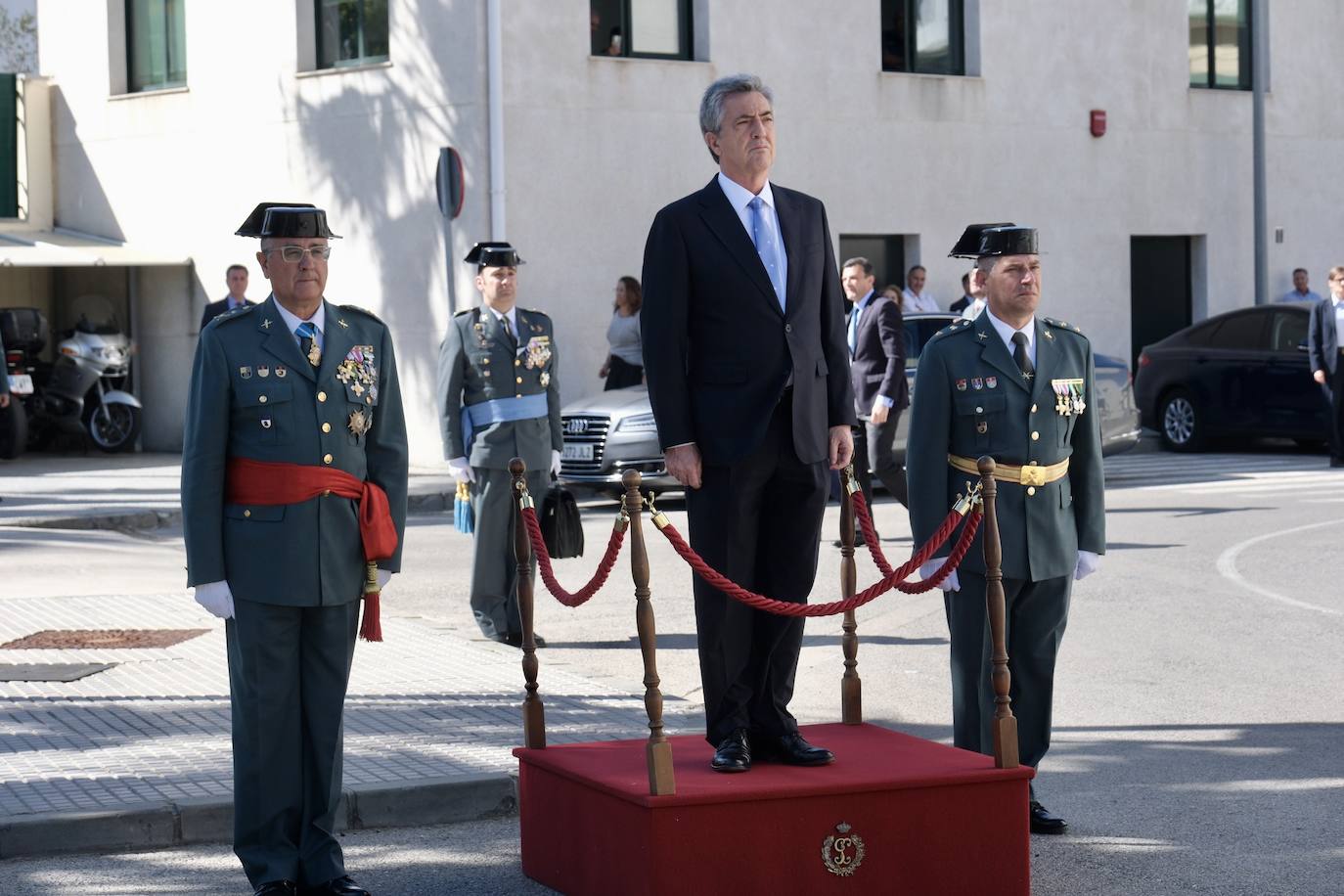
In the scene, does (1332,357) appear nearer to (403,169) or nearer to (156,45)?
(403,169)

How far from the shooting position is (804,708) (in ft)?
29.7

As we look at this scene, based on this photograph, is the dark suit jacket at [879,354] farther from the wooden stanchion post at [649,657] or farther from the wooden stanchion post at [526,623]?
the wooden stanchion post at [649,657]

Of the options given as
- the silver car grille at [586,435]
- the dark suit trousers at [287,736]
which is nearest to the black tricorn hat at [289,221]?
the dark suit trousers at [287,736]

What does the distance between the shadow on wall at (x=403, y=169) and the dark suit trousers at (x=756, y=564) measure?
50.5ft

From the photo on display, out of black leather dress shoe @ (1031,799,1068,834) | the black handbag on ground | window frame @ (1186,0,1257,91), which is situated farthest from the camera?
window frame @ (1186,0,1257,91)

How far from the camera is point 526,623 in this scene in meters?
6.64

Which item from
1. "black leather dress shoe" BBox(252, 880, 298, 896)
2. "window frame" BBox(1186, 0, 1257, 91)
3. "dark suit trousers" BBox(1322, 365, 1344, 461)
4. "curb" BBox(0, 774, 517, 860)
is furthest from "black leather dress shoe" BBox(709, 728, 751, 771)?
"window frame" BBox(1186, 0, 1257, 91)

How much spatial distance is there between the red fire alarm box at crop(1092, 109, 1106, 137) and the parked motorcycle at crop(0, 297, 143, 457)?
39.6 ft

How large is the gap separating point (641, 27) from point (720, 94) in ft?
54.4

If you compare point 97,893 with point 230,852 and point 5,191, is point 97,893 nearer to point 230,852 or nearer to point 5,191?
point 230,852

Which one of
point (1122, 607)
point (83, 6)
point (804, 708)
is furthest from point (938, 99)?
point (804, 708)

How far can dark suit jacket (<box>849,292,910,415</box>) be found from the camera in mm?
14102

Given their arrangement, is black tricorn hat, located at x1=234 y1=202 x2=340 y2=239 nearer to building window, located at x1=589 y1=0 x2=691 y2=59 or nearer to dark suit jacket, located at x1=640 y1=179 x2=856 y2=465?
dark suit jacket, located at x1=640 y1=179 x2=856 y2=465

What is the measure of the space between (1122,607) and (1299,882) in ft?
18.2
